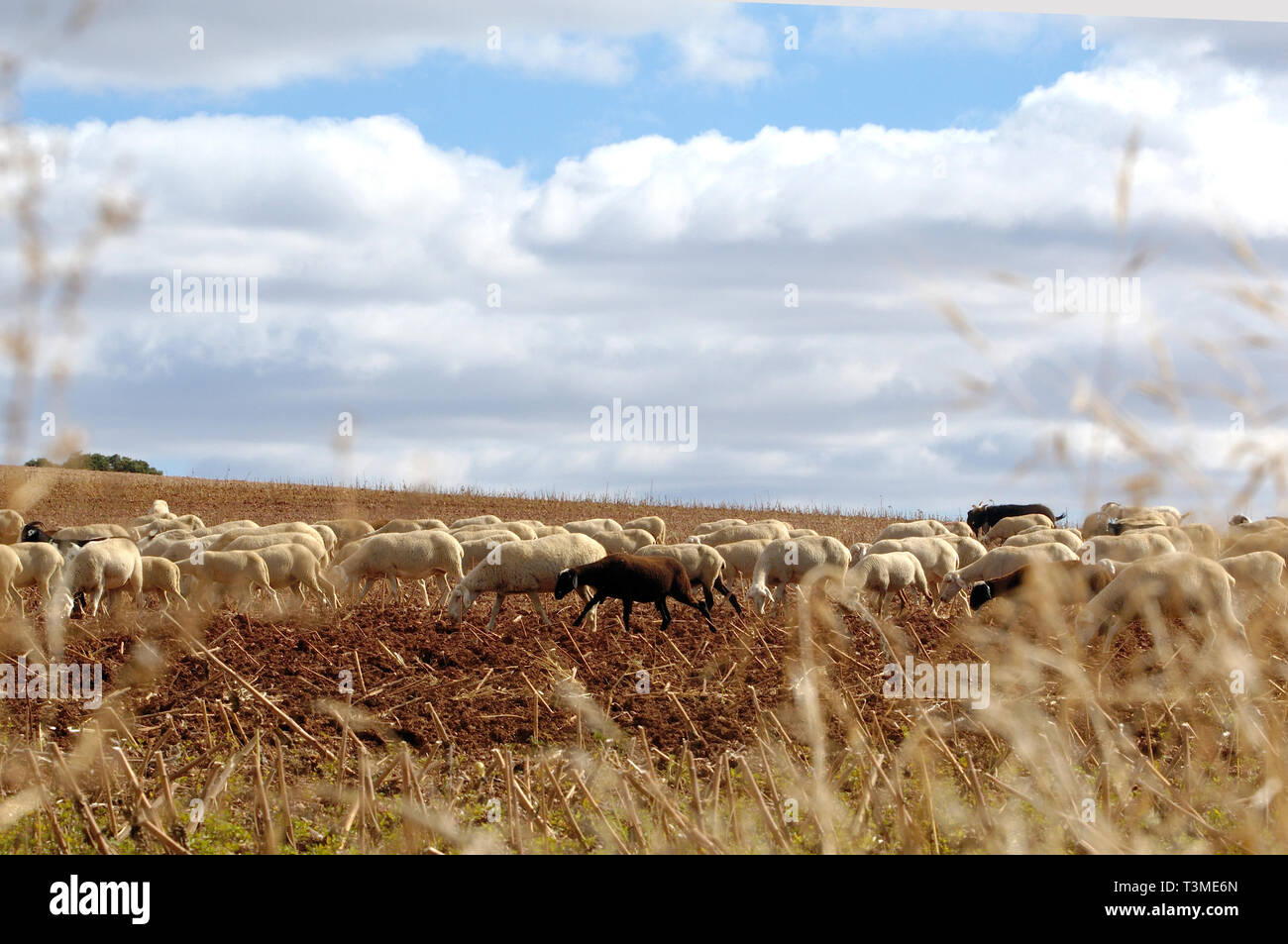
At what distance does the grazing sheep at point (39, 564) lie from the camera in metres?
16.5

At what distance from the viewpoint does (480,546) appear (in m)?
18.2

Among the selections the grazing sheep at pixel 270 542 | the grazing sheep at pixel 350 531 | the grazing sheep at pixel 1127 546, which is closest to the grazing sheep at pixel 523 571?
the grazing sheep at pixel 270 542

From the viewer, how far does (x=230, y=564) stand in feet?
55.7

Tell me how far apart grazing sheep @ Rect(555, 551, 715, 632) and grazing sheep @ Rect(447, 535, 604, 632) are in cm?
77

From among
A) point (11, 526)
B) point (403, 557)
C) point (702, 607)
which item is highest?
point (11, 526)

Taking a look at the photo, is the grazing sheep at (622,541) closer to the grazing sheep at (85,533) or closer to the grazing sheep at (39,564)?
the grazing sheep at (39,564)

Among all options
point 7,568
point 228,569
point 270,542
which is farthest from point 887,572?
point 7,568

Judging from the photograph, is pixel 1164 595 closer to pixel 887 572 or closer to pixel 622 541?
pixel 887 572

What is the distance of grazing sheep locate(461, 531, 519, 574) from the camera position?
59.4 feet

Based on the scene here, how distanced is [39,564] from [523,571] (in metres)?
7.07
